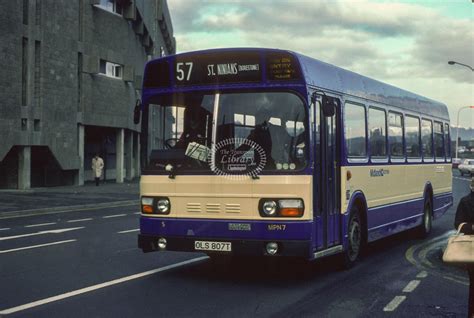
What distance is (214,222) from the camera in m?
8.49

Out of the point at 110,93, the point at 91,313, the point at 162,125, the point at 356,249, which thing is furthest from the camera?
the point at 110,93

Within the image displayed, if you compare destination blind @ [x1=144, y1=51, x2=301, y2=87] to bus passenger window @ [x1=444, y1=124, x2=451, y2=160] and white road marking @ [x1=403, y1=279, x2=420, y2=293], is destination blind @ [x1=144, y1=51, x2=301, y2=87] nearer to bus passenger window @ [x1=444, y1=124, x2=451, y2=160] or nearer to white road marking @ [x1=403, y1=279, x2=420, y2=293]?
white road marking @ [x1=403, y1=279, x2=420, y2=293]

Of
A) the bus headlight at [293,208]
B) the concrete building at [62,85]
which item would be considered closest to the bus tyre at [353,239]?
the bus headlight at [293,208]

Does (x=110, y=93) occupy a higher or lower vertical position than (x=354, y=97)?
higher

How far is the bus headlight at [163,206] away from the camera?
8789mm

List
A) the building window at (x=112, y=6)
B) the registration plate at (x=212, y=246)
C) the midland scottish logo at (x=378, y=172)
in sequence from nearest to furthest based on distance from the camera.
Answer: the registration plate at (x=212, y=246)
the midland scottish logo at (x=378, y=172)
the building window at (x=112, y=6)

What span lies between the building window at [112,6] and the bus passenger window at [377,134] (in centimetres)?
3131

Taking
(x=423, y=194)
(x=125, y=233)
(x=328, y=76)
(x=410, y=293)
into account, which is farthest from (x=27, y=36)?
(x=410, y=293)

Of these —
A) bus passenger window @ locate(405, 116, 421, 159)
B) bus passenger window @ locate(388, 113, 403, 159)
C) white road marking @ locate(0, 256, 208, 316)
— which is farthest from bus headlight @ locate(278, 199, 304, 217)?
bus passenger window @ locate(405, 116, 421, 159)

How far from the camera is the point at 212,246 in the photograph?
332 inches

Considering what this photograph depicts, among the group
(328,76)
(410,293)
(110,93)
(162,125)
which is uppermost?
(110,93)

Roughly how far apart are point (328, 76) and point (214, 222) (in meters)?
2.60

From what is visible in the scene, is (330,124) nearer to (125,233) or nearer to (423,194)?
(423,194)

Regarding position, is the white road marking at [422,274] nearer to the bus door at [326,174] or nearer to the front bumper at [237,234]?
the bus door at [326,174]
